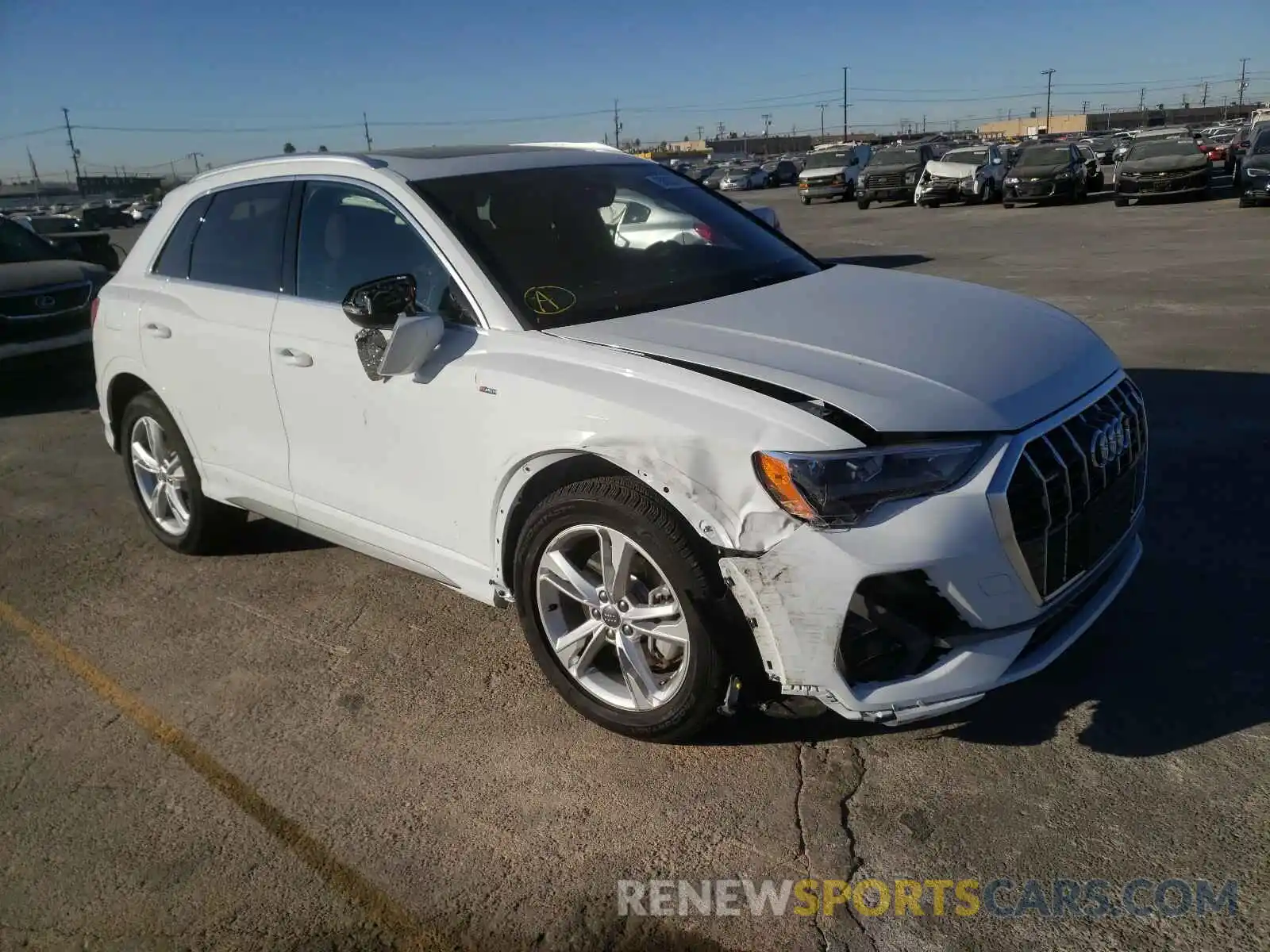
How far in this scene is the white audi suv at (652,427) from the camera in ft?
9.02

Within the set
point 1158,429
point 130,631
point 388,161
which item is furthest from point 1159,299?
point 130,631

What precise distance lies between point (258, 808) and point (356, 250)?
2.05 meters

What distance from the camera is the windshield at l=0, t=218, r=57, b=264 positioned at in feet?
33.6

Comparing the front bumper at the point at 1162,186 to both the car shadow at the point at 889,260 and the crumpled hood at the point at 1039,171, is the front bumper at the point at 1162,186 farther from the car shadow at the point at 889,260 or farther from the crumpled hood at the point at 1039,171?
the car shadow at the point at 889,260

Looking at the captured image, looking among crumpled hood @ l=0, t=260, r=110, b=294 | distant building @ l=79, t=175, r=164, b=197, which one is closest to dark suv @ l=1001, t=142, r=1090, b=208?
crumpled hood @ l=0, t=260, r=110, b=294

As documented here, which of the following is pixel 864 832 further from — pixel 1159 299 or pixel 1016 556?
pixel 1159 299

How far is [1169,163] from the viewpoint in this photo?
2477 centimetres

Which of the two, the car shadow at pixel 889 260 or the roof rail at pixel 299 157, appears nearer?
the roof rail at pixel 299 157

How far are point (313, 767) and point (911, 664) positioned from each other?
1.89 meters

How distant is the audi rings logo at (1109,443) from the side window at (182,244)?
3900 millimetres

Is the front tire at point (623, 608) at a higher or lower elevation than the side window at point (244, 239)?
lower

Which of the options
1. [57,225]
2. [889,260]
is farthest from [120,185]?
[889,260]

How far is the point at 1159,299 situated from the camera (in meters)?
10.9

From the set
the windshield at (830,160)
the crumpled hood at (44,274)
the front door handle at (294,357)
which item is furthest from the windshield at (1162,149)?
the front door handle at (294,357)
